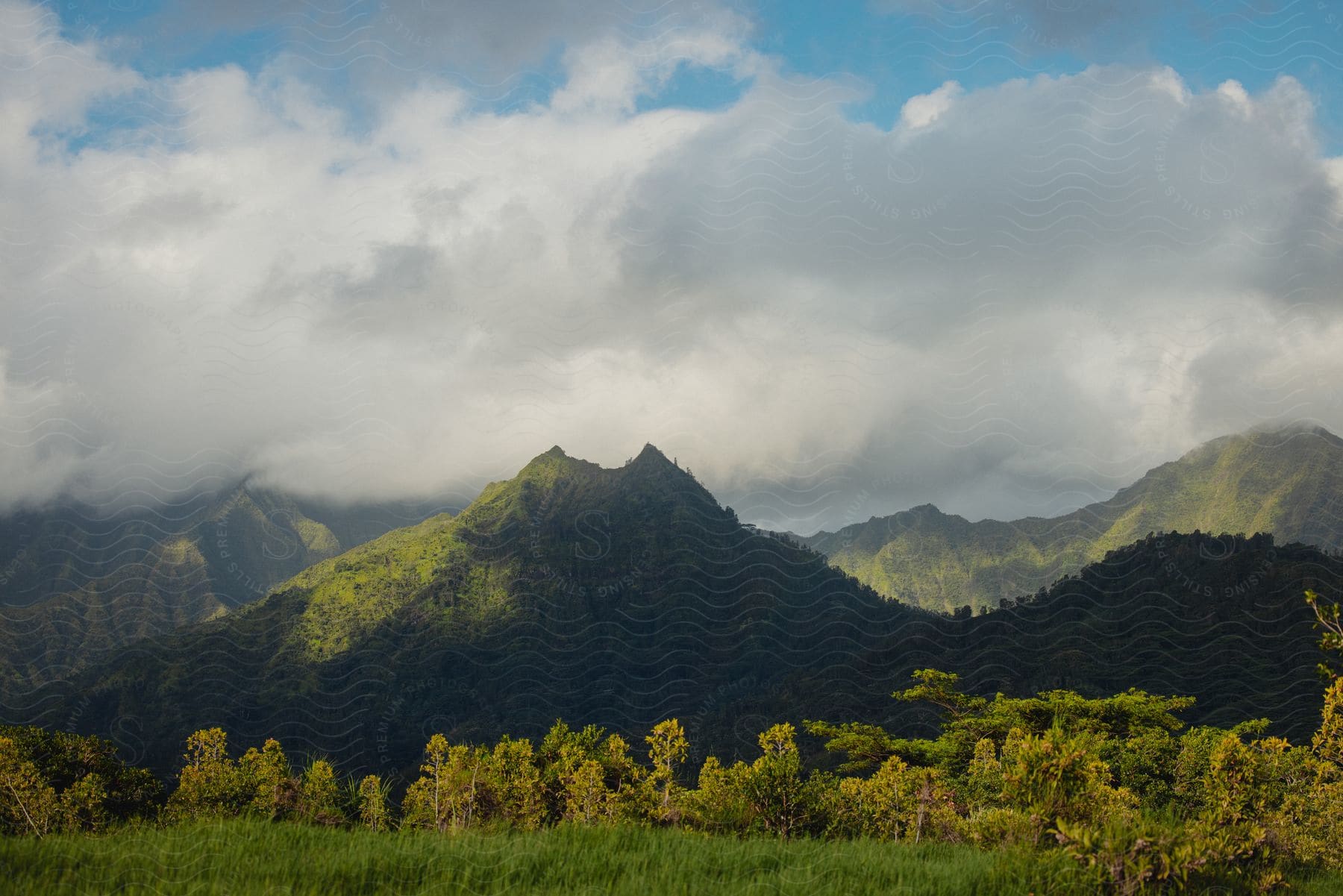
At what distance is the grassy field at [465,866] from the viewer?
21.4 feet

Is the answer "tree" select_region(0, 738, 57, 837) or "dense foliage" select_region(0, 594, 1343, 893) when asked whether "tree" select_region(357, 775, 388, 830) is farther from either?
"tree" select_region(0, 738, 57, 837)

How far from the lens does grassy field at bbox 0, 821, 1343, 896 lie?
651cm

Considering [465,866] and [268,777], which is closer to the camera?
[465,866]

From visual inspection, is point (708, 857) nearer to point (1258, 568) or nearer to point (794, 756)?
point (794, 756)

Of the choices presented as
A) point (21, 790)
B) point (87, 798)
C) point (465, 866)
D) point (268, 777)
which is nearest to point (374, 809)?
point (465, 866)

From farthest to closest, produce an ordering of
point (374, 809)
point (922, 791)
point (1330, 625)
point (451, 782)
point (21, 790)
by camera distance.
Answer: point (451, 782) → point (21, 790) → point (922, 791) → point (374, 809) → point (1330, 625)

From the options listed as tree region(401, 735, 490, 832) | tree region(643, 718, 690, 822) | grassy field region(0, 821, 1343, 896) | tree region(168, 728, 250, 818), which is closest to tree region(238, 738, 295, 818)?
tree region(168, 728, 250, 818)

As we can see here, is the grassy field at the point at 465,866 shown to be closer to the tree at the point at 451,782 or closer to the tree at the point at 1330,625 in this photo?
the tree at the point at 1330,625

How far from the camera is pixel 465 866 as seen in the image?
708cm

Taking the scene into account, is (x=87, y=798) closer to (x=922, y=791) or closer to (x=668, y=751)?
(x=668, y=751)

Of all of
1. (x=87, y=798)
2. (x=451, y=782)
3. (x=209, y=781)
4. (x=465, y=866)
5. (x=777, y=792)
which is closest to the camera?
(x=465, y=866)

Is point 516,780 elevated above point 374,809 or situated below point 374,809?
below

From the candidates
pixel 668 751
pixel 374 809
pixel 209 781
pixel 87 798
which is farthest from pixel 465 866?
pixel 87 798

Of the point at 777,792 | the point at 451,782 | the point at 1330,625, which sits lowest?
the point at 451,782
